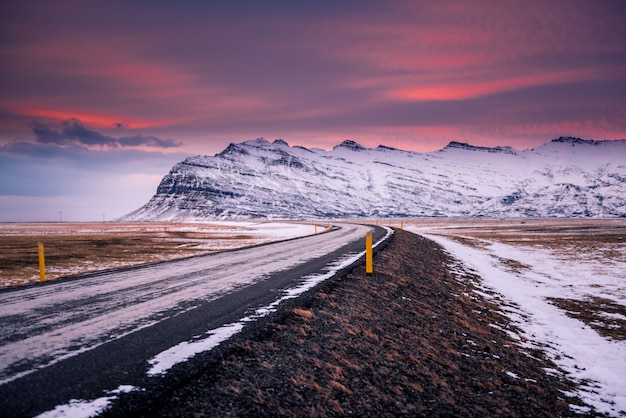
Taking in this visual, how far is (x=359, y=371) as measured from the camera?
570 cm

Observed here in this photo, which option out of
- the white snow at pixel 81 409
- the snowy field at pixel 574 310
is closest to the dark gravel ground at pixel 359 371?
the white snow at pixel 81 409

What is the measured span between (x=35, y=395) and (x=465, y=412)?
5.19 meters

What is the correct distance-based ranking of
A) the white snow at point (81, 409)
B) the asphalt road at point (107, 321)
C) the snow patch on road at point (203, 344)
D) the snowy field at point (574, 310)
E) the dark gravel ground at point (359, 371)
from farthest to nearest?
the snowy field at point (574, 310) → the snow patch on road at point (203, 344) → the asphalt road at point (107, 321) → the dark gravel ground at point (359, 371) → the white snow at point (81, 409)

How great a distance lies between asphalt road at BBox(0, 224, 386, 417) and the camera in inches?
183

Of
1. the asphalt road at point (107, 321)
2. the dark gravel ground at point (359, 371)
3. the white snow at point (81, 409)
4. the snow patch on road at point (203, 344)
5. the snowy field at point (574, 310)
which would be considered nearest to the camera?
the white snow at point (81, 409)

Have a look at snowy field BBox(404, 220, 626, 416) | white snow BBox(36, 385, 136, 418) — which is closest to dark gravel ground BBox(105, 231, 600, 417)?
white snow BBox(36, 385, 136, 418)

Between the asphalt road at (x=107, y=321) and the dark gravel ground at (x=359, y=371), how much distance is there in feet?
2.52

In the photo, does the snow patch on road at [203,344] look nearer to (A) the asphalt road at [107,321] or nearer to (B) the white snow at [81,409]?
(A) the asphalt road at [107,321]

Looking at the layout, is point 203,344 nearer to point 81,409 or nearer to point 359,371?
point 81,409

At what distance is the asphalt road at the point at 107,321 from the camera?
464 cm

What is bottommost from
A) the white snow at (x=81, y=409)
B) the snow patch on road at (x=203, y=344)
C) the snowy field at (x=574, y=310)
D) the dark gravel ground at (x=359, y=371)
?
the snowy field at (x=574, y=310)

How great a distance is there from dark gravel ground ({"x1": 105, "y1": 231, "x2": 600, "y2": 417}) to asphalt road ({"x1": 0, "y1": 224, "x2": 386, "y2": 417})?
2.52 ft

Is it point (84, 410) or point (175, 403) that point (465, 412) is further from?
point (84, 410)

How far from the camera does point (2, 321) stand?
284 inches
